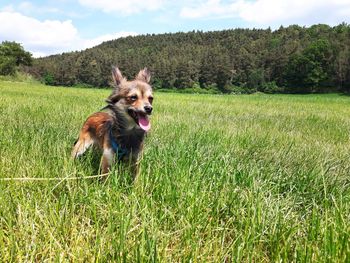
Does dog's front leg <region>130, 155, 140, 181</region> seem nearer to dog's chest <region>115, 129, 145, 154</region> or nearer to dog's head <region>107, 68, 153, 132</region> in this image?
dog's chest <region>115, 129, 145, 154</region>

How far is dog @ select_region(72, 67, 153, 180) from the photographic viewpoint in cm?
427

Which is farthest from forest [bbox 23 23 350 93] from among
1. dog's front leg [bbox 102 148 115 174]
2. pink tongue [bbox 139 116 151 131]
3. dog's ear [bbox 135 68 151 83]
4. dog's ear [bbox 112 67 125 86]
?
dog's front leg [bbox 102 148 115 174]

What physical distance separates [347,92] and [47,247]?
7418cm

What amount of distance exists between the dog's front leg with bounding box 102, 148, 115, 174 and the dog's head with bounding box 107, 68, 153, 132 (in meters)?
0.43

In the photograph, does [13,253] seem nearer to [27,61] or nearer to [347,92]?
[347,92]

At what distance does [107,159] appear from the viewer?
4.17m

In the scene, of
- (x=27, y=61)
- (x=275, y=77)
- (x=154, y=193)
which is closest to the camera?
(x=154, y=193)

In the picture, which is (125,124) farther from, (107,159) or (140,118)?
(107,159)

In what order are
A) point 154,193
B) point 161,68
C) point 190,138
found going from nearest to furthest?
point 154,193 → point 190,138 → point 161,68

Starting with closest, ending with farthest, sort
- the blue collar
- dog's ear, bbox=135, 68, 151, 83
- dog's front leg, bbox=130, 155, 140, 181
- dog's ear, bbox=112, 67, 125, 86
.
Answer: dog's front leg, bbox=130, 155, 140, 181, the blue collar, dog's ear, bbox=112, 67, 125, 86, dog's ear, bbox=135, 68, 151, 83

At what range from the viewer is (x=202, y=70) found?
110 metres

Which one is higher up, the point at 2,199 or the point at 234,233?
the point at 2,199

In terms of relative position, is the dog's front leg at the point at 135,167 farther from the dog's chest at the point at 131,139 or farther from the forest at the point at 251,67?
the forest at the point at 251,67

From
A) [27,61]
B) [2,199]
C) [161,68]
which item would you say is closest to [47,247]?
[2,199]
